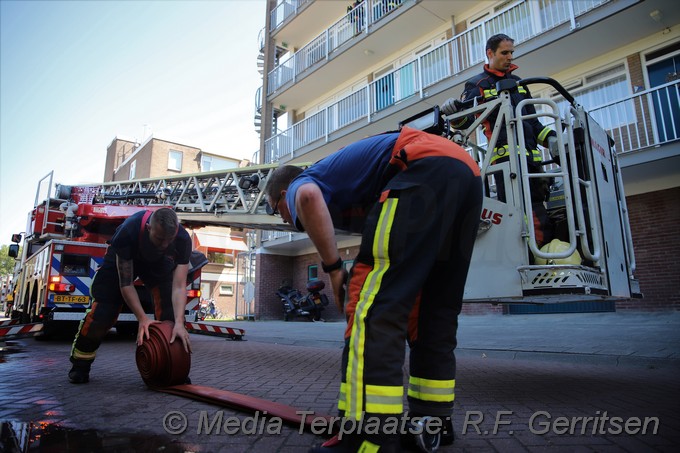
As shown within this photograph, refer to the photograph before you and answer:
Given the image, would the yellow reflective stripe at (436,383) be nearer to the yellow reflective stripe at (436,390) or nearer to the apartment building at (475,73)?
the yellow reflective stripe at (436,390)

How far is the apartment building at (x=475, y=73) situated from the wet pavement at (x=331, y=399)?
4423 millimetres

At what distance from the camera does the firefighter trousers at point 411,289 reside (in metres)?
1.60

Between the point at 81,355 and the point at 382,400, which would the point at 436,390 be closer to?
the point at 382,400

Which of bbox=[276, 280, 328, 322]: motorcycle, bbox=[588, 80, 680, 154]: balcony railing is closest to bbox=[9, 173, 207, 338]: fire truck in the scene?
bbox=[276, 280, 328, 322]: motorcycle

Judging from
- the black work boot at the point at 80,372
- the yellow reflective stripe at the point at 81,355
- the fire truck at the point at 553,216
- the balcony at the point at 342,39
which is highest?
the balcony at the point at 342,39

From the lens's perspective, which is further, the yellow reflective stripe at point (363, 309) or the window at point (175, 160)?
the window at point (175, 160)

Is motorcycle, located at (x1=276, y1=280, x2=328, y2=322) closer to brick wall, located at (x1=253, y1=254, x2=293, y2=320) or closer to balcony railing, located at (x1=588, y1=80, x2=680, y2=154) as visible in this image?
brick wall, located at (x1=253, y1=254, x2=293, y2=320)

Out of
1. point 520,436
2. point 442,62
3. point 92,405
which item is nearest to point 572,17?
point 442,62

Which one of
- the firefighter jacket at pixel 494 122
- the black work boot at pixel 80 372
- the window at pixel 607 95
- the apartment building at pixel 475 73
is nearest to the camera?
the firefighter jacket at pixel 494 122

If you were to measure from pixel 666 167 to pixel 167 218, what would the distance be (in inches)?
387

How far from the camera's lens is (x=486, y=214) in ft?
10.3

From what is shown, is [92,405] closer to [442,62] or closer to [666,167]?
[666,167]

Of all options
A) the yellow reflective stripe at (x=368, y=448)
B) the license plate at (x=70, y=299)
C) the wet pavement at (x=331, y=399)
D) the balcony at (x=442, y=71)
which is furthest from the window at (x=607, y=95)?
the license plate at (x=70, y=299)

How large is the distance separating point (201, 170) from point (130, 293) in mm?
36007
